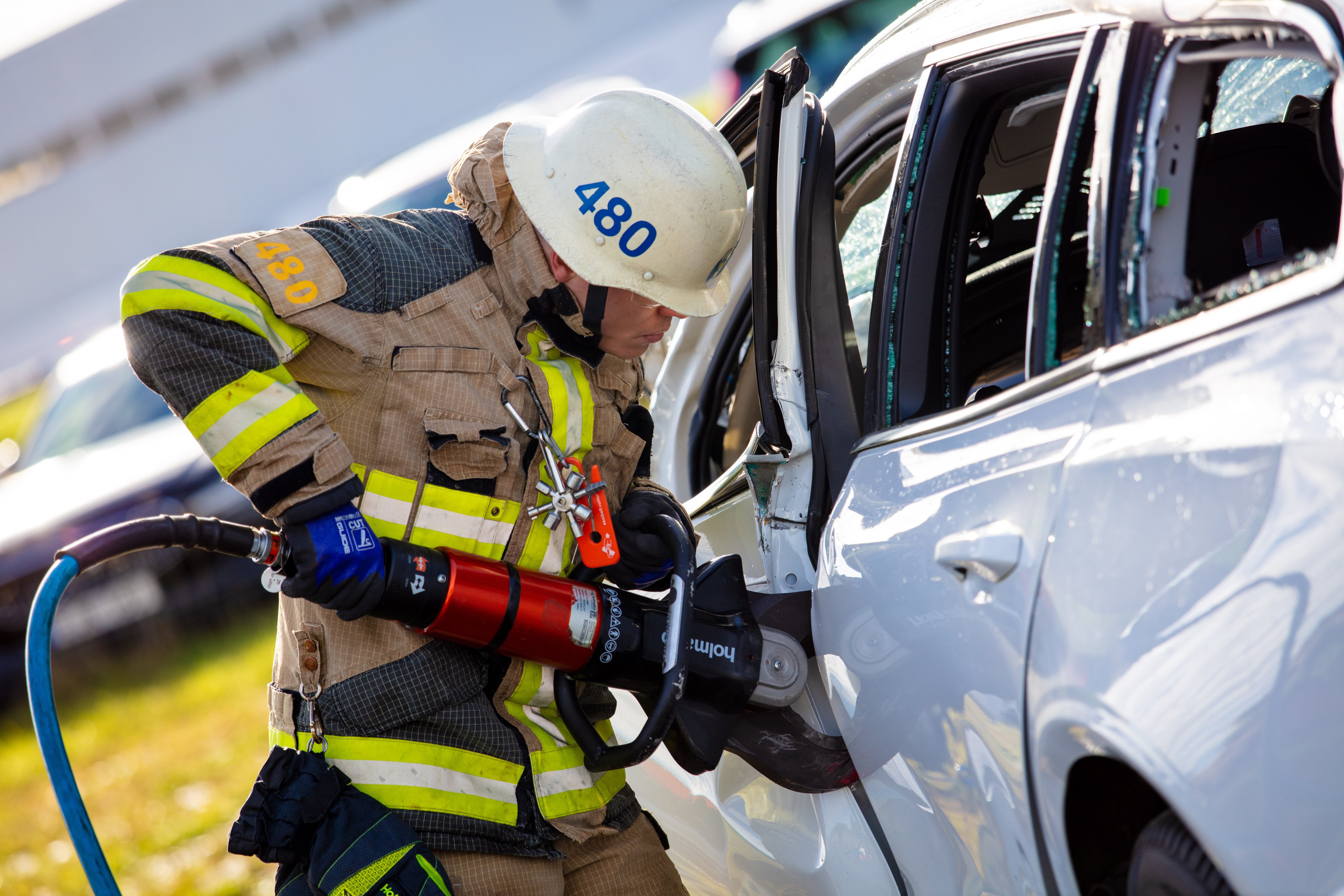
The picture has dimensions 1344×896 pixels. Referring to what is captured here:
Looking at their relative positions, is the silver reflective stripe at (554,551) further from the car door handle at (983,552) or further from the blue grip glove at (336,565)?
the car door handle at (983,552)

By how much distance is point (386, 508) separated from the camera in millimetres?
2014

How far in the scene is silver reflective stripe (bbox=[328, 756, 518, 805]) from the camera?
2.00 m

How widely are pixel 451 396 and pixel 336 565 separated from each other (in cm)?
36

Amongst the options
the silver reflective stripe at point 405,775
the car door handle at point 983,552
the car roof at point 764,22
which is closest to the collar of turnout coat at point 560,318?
the silver reflective stripe at point 405,775

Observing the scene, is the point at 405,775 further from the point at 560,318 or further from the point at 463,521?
the point at 560,318

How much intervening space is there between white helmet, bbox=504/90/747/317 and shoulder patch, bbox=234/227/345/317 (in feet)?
1.23

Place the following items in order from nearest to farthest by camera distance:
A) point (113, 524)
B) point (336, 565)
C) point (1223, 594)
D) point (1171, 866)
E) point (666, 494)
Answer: point (1223, 594), point (1171, 866), point (336, 565), point (666, 494), point (113, 524)

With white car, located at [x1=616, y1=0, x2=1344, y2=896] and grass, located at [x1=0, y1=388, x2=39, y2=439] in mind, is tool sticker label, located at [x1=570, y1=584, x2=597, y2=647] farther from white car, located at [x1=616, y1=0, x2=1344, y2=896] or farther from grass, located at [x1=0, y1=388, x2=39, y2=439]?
grass, located at [x1=0, y1=388, x2=39, y2=439]

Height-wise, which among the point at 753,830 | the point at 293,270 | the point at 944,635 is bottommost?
the point at 753,830

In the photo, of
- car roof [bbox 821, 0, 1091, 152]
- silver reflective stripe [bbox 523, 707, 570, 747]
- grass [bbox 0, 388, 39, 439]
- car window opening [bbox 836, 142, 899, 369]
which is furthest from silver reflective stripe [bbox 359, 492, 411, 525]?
grass [bbox 0, 388, 39, 439]

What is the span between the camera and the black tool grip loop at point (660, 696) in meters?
1.84

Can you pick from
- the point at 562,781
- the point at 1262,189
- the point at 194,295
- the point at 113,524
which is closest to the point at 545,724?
the point at 562,781

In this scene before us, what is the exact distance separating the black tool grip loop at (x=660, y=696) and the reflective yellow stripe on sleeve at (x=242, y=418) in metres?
0.63

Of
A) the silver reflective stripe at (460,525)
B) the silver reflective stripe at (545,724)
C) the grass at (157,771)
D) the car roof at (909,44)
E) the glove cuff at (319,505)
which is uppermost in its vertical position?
the car roof at (909,44)
